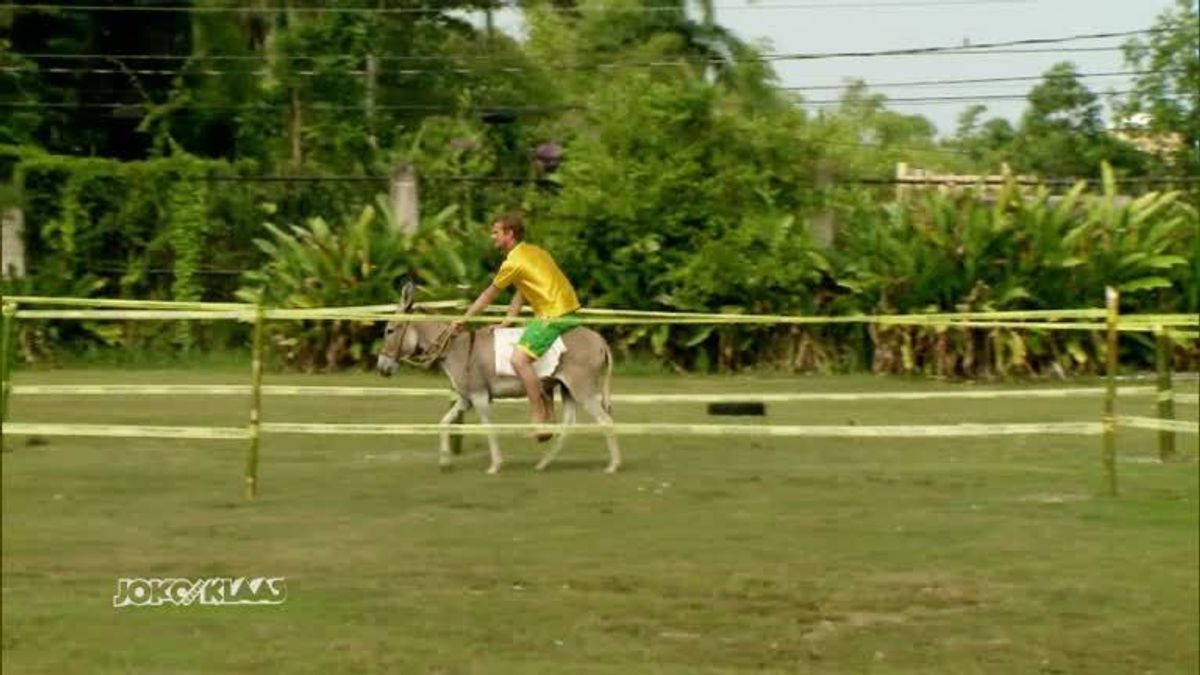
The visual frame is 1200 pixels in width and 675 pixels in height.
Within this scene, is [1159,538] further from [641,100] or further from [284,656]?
[641,100]

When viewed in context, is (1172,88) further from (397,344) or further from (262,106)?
(397,344)

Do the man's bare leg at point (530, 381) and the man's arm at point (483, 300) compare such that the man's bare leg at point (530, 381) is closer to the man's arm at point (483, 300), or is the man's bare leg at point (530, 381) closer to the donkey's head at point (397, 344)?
the man's arm at point (483, 300)

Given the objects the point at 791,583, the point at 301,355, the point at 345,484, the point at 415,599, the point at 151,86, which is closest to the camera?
the point at 415,599

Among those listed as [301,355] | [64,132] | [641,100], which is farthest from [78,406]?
[64,132]

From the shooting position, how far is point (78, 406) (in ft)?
62.5

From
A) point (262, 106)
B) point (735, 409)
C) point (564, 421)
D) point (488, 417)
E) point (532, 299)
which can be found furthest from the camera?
point (262, 106)

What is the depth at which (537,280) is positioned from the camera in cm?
1255

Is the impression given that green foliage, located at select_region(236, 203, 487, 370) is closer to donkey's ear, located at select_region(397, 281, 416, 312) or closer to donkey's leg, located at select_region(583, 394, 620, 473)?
donkey's leg, located at select_region(583, 394, 620, 473)

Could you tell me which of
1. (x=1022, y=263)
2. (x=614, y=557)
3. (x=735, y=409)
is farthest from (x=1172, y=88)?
(x=614, y=557)

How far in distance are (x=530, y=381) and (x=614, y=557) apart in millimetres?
3495

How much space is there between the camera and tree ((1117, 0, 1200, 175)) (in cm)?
3684

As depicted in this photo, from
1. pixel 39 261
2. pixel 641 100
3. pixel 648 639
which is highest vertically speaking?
pixel 641 100

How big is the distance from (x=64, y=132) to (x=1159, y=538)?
20.2 meters

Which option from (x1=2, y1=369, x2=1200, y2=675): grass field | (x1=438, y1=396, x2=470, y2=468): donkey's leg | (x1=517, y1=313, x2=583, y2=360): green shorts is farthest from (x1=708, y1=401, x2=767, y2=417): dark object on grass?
(x1=517, y1=313, x2=583, y2=360): green shorts
